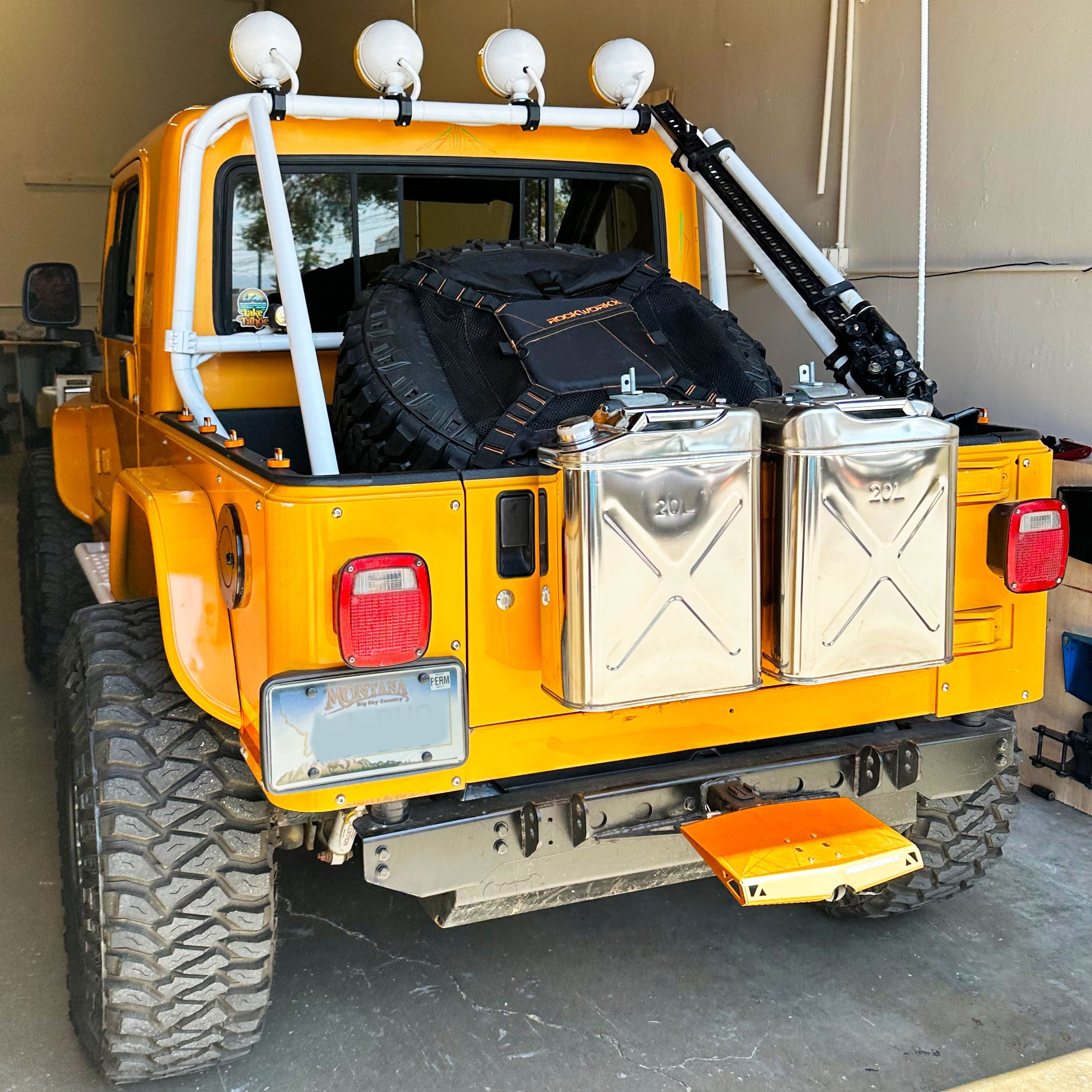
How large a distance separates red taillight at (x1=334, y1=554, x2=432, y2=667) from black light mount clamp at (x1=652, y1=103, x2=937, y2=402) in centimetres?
149

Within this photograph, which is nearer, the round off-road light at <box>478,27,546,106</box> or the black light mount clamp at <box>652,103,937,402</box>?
the black light mount clamp at <box>652,103,937,402</box>

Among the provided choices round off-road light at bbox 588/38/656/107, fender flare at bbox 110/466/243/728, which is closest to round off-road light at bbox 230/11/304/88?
round off-road light at bbox 588/38/656/107

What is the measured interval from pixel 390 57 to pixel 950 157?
2302mm

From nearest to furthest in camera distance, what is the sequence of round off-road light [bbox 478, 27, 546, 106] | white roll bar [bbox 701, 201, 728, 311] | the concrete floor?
the concrete floor → round off-road light [bbox 478, 27, 546, 106] → white roll bar [bbox 701, 201, 728, 311]

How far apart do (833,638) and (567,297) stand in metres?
1.22

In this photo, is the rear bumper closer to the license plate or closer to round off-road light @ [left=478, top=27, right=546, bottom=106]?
the license plate

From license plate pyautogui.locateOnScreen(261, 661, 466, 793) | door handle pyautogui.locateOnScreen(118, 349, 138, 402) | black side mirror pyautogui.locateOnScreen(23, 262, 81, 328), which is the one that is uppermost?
black side mirror pyautogui.locateOnScreen(23, 262, 81, 328)

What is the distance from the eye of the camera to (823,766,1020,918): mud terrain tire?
2.72 metres

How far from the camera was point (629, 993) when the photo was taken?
266 centimetres

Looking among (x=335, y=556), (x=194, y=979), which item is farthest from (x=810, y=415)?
(x=194, y=979)

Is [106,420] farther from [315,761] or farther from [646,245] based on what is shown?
[315,761]

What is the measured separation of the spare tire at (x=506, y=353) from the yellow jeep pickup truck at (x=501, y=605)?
11mm

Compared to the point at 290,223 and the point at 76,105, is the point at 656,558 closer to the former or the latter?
the point at 290,223

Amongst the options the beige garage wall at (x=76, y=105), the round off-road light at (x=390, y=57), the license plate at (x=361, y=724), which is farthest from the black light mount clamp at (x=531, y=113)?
the beige garage wall at (x=76, y=105)
